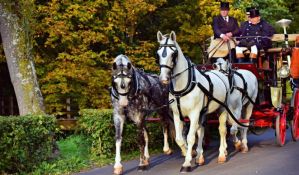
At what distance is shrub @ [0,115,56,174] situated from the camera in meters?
9.85

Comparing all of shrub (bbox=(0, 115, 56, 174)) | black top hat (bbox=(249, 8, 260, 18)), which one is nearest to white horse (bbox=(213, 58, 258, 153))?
black top hat (bbox=(249, 8, 260, 18))

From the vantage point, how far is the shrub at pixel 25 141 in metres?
9.85

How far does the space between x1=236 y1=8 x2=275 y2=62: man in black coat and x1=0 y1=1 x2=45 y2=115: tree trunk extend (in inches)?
198

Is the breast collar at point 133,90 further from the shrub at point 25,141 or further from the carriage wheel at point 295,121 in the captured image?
the carriage wheel at point 295,121

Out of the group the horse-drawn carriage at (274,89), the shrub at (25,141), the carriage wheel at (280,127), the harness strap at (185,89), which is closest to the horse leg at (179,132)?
the harness strap at (185,89)

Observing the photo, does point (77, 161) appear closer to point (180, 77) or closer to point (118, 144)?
point (118, 144)

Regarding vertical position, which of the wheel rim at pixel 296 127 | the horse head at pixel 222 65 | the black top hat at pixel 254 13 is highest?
the black top hat at pixel 254 13

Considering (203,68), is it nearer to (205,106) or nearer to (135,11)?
(205,106)

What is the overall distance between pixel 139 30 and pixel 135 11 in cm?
290

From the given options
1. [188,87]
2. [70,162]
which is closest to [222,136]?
[188,87]

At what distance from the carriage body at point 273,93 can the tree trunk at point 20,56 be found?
411 cm

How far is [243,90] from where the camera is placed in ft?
39.2

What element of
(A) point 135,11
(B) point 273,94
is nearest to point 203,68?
(B) point 273,94

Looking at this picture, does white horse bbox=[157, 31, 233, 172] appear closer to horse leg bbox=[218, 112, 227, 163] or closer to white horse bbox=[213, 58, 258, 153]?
horse leg bbox=[218, 112, 227, 163]
